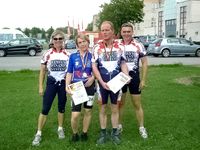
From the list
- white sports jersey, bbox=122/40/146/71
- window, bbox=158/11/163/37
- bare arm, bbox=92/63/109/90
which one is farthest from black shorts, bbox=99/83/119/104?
window, bbox=158/11/163/37

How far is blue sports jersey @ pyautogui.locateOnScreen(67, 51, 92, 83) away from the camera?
6199 millimetres

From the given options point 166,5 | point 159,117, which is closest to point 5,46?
point 159,117

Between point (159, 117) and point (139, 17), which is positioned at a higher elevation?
point (139, 17)

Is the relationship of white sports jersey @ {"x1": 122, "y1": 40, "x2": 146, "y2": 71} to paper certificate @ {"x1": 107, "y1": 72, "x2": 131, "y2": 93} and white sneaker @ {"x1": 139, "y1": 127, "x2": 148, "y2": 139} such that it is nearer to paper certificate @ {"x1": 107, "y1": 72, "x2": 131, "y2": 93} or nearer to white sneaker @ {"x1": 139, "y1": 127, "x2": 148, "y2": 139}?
paper certificate @ {"x1": 107, "y1": 72, "x2": 131, "y2": 93}

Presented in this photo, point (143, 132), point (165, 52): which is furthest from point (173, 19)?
point (143, 132)

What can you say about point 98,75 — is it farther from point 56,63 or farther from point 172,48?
point 172,48

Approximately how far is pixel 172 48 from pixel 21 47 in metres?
12.8

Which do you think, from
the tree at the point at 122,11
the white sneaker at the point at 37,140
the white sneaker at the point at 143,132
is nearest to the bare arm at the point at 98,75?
the white sneaker at the point at 143,132

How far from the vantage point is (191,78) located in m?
14.0

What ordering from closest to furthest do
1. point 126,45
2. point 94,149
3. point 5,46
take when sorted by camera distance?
point 94,149 < point 126,45 < point 5,46

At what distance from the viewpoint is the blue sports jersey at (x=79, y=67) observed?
6199 millimetres

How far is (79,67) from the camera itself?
6207 millimetres

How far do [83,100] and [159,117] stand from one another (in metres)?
2.64

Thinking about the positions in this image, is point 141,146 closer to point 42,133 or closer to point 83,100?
point 83,100
